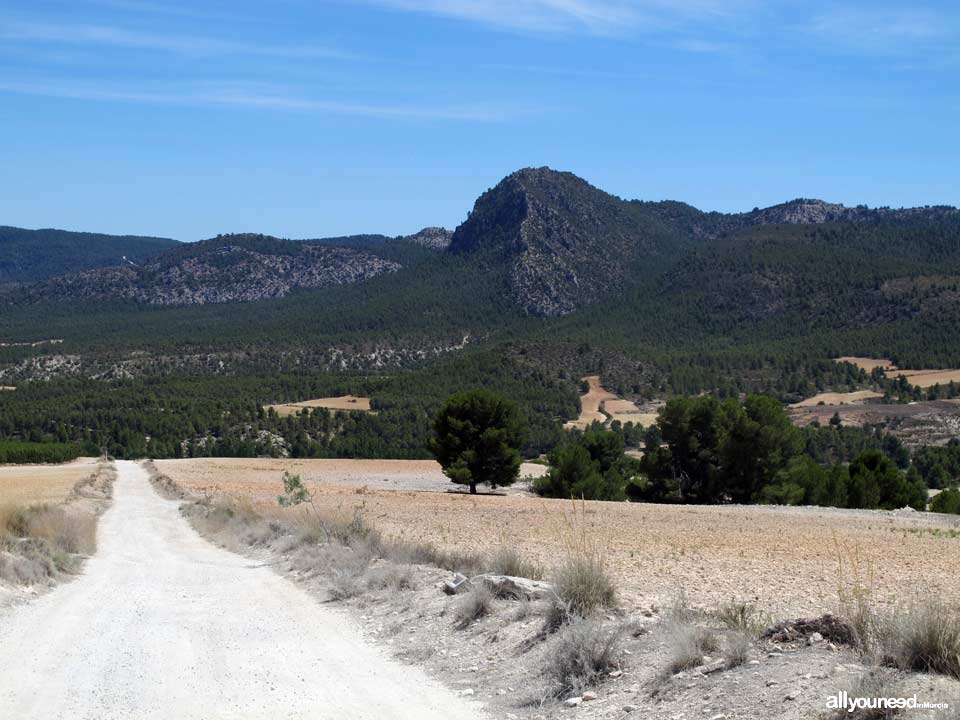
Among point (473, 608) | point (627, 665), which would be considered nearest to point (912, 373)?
point (473, 608)

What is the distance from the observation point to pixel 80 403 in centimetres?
12619

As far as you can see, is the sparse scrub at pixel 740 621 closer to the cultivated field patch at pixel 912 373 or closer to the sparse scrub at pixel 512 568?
the sparse scrub at pixel 512 568

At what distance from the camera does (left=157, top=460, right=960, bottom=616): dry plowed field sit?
1541 cm

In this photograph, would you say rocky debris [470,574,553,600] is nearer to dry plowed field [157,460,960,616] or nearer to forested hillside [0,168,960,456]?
dry plowed field [157,460,960,616]

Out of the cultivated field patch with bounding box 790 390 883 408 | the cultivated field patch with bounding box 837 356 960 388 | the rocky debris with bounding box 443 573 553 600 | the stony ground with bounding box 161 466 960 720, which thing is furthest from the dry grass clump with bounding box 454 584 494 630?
the cultivated field patch with bounding box 837 356 960 388

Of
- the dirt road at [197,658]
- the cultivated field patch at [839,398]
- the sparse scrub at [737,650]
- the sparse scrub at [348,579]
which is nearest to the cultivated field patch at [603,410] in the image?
the cultivated field patch at [839,398]

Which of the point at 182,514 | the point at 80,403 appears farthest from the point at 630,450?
the point at 182,514

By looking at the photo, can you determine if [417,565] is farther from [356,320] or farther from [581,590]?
[356,320]

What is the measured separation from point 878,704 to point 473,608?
19.4ft

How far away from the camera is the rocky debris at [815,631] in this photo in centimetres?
872

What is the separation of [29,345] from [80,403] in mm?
69589

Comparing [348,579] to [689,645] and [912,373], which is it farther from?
[912,373]

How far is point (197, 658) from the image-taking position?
11.0 metres

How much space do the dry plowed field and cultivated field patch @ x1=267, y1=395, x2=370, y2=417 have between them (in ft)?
258
